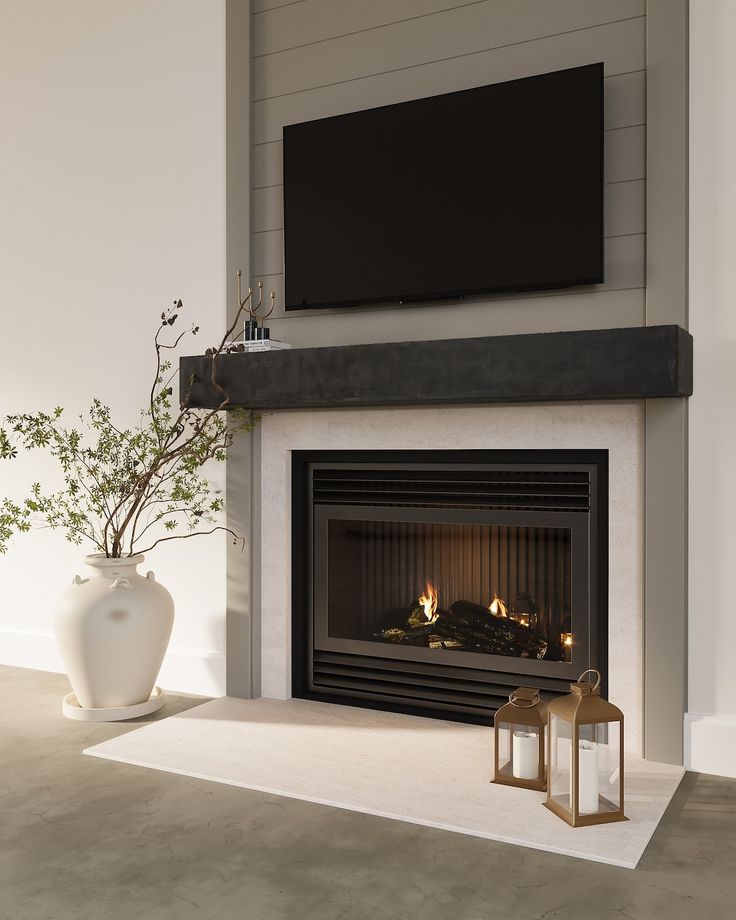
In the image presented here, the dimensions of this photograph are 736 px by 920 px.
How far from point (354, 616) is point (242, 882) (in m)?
1.41

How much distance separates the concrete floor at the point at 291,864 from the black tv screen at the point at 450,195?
161 cm

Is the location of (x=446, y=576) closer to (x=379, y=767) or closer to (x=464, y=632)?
(x=464, y=632)

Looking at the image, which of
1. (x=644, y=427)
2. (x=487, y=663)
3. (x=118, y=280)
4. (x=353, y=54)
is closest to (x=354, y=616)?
(x=487, y=663)

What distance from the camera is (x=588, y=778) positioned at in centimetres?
220

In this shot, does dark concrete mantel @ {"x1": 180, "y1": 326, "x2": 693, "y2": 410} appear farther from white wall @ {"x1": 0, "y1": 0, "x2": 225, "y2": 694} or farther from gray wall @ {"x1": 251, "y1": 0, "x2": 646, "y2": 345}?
white wall @ {"x1": 0, "y1": 0, "x2": 225, "y2": 694}

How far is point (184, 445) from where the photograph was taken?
3.21 metres

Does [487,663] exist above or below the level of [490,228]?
below

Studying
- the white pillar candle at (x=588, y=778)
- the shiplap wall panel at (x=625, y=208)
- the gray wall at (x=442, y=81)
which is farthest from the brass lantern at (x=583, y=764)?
the shiplap wall panel at (x=625, y=208)

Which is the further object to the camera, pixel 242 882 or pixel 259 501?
pixel 259 501

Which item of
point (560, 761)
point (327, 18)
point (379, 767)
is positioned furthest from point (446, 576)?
point (327, 18)

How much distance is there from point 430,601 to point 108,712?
119cm

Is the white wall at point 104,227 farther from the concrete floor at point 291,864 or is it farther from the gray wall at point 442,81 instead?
the concrete floor at point 291,864

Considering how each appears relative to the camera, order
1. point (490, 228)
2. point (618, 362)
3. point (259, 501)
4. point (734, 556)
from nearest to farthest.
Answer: point (618, 362) → point (734, 556) → point (490, 228) → point (259, 501)

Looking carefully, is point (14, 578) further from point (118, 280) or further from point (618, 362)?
point (618, 362)
